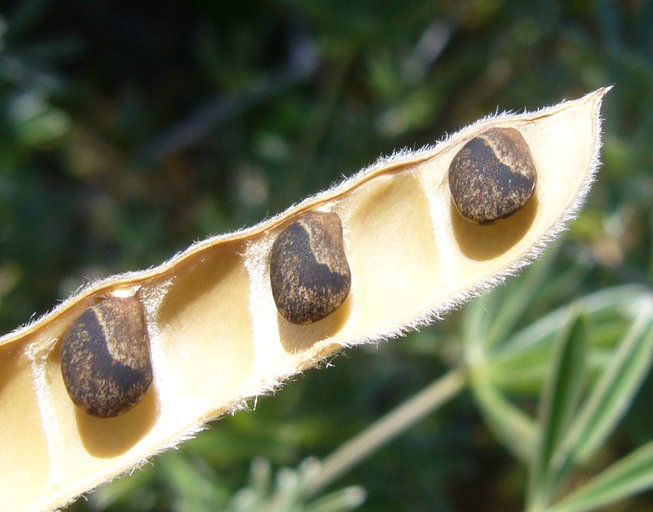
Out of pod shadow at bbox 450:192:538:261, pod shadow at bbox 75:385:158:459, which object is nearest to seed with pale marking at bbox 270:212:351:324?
pod shadow at bbox 450:192:538:261

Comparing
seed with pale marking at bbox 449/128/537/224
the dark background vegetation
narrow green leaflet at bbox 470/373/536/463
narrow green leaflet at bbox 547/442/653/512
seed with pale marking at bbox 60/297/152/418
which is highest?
the dark background vegetation

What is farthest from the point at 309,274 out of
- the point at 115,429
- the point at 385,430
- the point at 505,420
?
the point at 505,420

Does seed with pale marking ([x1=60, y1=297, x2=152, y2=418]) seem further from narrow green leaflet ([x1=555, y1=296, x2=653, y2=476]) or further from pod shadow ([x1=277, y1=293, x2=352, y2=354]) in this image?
narrow green leaflet ([x1=555, y1=296, x2=653, y2=476])

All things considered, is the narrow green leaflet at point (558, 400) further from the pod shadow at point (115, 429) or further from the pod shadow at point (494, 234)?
the pod shadow at point (115, 429)

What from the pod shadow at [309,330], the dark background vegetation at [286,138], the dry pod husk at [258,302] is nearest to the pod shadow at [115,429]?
the dry pod husk at [258,302]

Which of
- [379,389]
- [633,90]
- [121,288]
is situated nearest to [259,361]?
[121,288]

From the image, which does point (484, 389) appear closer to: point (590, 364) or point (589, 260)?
point (590, 364)

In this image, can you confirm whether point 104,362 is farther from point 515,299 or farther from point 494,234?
point 515,299
